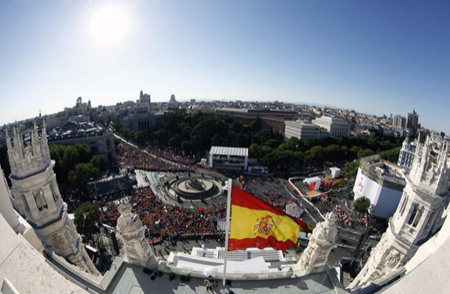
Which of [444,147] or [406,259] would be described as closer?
[444,147]

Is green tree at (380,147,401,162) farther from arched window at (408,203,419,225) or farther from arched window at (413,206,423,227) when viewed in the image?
arched window at (413,206,423,227)

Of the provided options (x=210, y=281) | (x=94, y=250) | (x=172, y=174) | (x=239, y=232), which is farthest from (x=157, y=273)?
(x=172, y=174)

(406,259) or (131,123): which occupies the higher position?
(406,259)

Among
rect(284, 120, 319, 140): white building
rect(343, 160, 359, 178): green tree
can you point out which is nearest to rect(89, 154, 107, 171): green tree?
rect(343, 160, 359, 178): green tree

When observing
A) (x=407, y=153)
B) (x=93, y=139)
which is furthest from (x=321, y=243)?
(x=93, y=139)

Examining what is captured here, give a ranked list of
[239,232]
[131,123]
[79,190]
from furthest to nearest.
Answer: [131,123]
[79,190]
[239,232]

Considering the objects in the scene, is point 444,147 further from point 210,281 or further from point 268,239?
point 210,281


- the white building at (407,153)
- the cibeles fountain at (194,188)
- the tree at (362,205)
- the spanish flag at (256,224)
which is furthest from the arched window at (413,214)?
the white building at (407,153)
